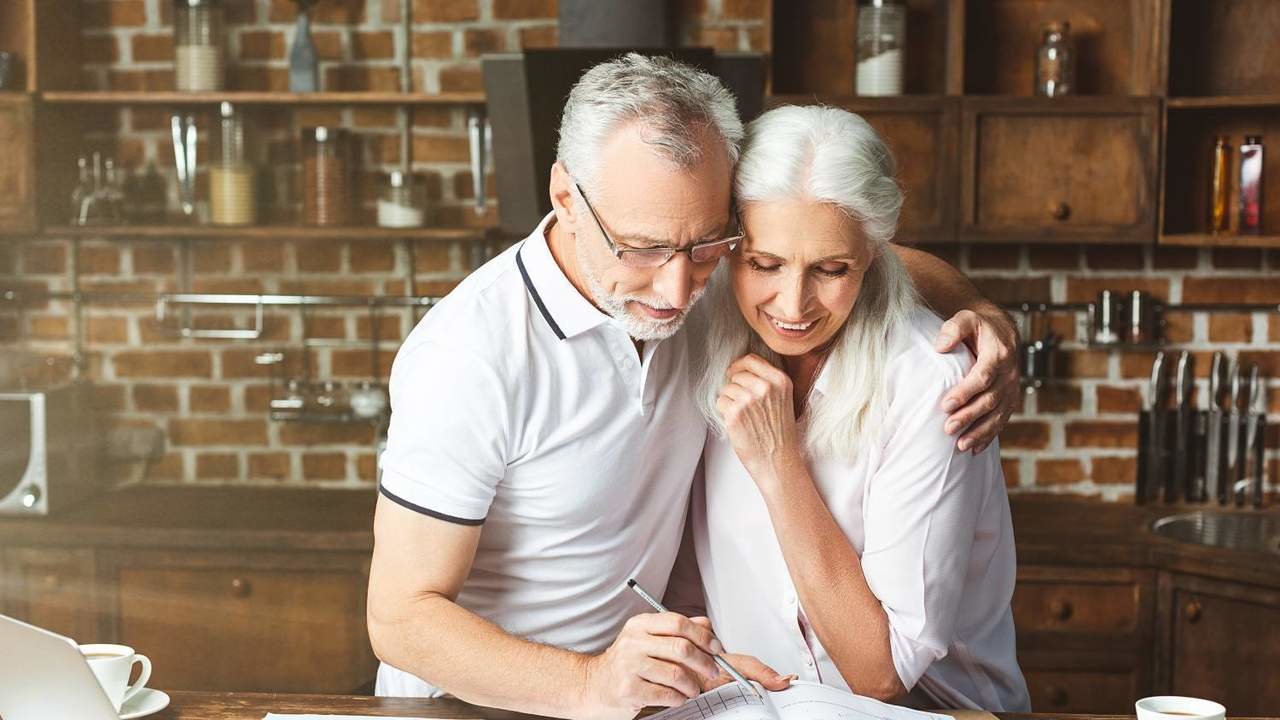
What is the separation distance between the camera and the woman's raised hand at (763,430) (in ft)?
5.10

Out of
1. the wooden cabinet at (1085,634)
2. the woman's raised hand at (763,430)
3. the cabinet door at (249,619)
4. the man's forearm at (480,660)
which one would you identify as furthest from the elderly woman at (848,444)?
the cabinet door at (249,619)

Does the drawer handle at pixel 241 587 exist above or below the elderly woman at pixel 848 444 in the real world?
below

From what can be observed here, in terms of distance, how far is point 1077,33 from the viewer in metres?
3.31

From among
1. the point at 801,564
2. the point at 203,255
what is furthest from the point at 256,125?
the point at 801,564

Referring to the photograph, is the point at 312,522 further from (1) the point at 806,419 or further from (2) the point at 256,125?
(1) the point at 806,419

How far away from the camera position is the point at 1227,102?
3.07 meters

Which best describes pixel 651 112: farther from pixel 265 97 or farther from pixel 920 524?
pixel 265 97

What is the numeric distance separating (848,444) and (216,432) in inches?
94.4

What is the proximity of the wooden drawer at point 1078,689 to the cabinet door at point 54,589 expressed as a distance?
223 centimetres

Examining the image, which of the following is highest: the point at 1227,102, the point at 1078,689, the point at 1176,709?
the point at 1227,102

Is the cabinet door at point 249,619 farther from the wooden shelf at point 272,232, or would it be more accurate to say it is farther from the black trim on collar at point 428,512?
the black trim on collar at point 428,512

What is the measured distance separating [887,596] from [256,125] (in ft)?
8.13

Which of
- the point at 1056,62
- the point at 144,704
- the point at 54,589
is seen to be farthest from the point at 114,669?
the point at 1056,62

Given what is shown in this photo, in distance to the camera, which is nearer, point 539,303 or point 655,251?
point 655,251
